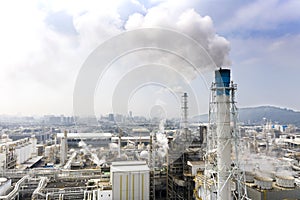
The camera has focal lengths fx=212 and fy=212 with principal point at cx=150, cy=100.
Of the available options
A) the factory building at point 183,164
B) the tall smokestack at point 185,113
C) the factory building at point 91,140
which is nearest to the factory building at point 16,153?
the factory building at point 91,140

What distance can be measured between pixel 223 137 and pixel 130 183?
9.84 ft

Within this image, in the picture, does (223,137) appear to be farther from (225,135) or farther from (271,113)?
(271,113)

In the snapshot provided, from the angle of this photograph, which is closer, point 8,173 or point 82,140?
point 8,173

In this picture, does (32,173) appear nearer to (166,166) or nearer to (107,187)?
(107,187)

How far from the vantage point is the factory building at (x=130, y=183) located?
Result: 532 centimetres

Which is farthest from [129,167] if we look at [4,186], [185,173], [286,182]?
[4,186]

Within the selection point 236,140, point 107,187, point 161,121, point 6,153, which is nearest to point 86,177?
point 107,187

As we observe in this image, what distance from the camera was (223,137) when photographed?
3496 mm

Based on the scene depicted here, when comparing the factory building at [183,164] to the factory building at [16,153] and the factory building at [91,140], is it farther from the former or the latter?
the factory building at [91,140]

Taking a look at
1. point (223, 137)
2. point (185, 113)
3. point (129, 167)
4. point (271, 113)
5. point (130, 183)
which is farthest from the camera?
point (271, 113)

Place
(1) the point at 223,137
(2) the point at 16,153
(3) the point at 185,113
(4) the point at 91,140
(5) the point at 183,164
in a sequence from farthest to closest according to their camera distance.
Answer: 1. (4) the point at 91,140
2. (2) the point at 16,153
3. (3) the point at 185,113
4. (5) the point at 183,164
5. (1) the point at 223,137

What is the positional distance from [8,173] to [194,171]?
7.43 metres

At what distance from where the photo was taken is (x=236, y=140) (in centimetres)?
351

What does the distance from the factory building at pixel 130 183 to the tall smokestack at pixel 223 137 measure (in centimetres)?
244
